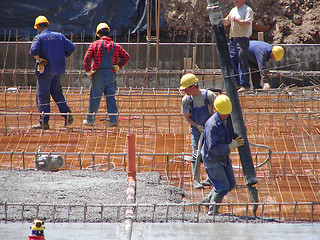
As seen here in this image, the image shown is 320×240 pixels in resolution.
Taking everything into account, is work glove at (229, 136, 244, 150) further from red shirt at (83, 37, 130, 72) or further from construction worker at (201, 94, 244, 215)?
red shirt at (83, 37, 130, 72)

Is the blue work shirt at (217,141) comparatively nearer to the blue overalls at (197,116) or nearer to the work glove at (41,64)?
the blue overalls at (197,116)

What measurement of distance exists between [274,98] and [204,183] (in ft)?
16.1

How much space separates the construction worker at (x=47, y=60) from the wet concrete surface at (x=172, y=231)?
472cm

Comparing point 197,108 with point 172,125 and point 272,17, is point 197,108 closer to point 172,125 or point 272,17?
point 172,125

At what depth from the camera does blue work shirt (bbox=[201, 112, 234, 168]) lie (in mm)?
5855

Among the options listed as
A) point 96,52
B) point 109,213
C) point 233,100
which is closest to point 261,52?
point 96,52

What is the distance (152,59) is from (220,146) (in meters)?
8.73

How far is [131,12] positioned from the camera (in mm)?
15570

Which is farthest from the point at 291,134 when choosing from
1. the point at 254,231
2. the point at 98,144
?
the point at 254,231

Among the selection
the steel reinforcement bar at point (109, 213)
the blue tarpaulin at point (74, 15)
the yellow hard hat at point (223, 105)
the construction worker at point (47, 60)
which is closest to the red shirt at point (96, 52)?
the construction worker at point (47, 60)

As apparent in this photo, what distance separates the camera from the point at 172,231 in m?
4.64

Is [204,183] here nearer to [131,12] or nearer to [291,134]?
[291,134]

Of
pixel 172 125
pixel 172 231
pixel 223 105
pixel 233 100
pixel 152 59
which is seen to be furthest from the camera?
pixel 152 59

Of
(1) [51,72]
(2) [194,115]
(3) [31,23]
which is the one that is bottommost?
(2) [194,115]
